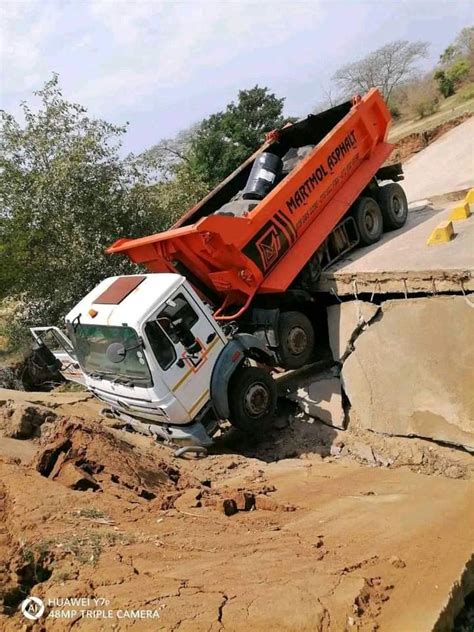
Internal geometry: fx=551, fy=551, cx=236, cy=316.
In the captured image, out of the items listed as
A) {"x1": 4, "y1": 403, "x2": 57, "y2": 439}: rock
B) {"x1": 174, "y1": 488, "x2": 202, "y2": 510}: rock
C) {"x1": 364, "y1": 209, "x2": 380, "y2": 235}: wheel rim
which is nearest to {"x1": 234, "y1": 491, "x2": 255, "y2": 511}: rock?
{"x1": 174, "y1": 488, "x2": 202, "y2": 510}: rock

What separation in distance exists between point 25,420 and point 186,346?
1993 millimetres

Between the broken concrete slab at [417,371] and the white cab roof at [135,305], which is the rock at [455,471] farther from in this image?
the white cab roof at [135,305]

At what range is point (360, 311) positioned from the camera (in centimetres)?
634

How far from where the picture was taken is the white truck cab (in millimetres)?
5512

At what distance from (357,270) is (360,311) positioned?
0.52 m

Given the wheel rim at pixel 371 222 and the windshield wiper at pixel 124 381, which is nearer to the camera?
the windshield wiper at pixel 124 381

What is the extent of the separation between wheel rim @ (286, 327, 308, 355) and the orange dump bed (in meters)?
0.60

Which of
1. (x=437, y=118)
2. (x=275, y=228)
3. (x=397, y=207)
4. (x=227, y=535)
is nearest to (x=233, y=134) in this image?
(x=437, y=118)

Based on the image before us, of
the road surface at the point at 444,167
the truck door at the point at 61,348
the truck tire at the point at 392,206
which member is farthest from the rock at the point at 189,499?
the road surface at the point at 444,167

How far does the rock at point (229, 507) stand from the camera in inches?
170

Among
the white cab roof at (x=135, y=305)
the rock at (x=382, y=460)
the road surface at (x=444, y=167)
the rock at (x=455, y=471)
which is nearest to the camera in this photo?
the rock at (x=455, y=471)

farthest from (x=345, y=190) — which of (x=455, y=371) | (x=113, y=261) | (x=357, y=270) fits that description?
(x=113, y=261)

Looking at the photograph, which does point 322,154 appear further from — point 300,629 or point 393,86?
point 393,86

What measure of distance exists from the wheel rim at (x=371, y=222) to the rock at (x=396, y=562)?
5.47m
